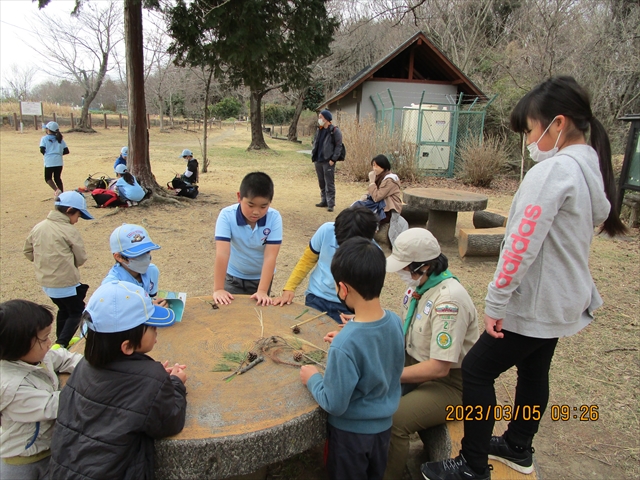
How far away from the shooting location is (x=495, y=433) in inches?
88.0

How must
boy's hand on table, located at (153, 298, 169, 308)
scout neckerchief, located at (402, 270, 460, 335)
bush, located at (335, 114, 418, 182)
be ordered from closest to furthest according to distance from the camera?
scout neckerchief, located at (402, 270, 460, 335), boy's hand on table, located at (153, 298, 169, 308), bush, located at (335, 114, 418, 182)

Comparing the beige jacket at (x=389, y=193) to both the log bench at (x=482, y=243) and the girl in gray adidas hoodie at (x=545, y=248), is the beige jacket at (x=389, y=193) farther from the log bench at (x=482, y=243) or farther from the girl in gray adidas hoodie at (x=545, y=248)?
the girl in gray adidas hoodie at (x=545, y=248)

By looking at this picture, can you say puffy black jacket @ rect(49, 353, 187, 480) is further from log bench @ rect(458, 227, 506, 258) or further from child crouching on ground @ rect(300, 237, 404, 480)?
log bench @ rect(458, 227, 506, 258)

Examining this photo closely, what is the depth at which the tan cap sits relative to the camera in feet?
6.90

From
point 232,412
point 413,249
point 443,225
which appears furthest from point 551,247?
point 443,225

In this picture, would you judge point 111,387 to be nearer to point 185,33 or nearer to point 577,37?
point 185,33

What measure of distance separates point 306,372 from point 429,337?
65cm

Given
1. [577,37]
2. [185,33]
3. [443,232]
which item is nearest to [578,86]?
[443,232]

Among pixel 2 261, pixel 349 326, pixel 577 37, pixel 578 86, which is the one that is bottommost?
pixel 2 261

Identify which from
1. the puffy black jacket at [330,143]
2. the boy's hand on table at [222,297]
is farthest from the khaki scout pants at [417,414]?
the puffy black jacket at [330,143]

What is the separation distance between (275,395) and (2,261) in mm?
5249

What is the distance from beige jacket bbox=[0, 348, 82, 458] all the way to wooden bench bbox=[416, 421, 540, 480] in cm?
170

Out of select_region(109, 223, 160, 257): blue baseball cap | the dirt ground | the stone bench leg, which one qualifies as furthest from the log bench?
select_region(109, 223, 160, 257): blue baseball cap

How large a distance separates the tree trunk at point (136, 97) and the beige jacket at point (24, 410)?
723 cm
